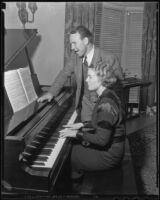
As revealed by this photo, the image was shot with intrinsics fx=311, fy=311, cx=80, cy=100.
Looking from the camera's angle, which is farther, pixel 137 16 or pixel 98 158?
pixel 98 158

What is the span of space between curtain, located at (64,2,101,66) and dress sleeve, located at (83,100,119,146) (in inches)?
11.4

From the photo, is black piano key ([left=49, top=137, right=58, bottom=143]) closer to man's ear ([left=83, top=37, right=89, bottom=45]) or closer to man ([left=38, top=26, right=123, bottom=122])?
Answer: man ([left=38, top=26, right=123, bottom=122])

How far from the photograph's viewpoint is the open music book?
132 centimetres

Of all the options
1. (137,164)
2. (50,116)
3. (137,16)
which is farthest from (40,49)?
(137,164)

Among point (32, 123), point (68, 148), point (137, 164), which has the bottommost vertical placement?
point (137, 164)

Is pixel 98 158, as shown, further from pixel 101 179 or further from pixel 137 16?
pixel 137 16

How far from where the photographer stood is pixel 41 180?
1.12 metres

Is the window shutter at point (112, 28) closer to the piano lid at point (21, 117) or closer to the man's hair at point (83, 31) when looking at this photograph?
the man's hair at point (83, 31)

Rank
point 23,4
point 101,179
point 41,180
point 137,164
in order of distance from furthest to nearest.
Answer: point 137,164 → point 101,179 → point 23,4 → point 41,180

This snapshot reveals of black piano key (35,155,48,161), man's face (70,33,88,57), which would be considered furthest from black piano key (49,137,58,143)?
man's face (70,33,88,57)

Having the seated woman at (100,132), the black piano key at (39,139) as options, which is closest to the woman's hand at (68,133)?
the seated woman at (100,132)

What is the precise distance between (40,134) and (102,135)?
0.26m

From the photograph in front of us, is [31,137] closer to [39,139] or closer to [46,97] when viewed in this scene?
[39,139]

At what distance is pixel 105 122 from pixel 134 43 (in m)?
0.37
